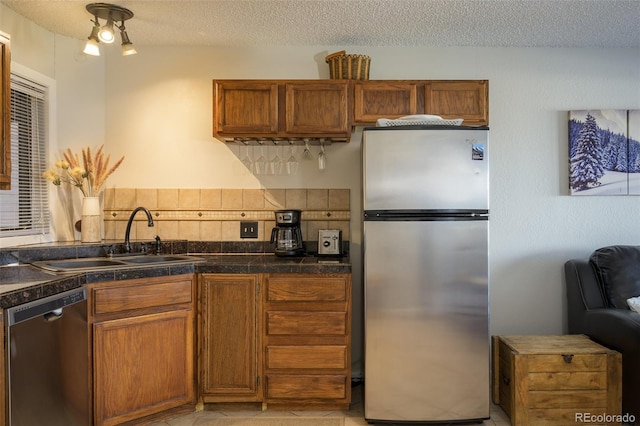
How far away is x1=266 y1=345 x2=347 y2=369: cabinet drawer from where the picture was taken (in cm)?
250

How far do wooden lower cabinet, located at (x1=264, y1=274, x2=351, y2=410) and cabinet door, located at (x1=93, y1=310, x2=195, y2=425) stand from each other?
0.50 meters

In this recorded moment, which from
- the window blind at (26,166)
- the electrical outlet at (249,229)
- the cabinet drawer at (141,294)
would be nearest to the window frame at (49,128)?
the window blind at (26,166)

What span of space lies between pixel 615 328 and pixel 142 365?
2.69 m

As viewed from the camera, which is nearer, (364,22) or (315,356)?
(315,356)

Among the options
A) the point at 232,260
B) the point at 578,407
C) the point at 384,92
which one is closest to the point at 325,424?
the point at 232,260

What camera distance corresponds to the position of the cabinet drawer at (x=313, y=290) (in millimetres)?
2506

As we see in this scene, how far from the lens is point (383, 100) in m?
2.83

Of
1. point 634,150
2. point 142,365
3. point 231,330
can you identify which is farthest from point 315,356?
point 634,150

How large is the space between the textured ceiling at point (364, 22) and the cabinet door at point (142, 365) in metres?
1.82

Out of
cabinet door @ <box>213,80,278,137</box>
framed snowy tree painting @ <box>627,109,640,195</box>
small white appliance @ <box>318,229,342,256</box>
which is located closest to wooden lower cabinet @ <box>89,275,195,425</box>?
small white appliance @ <box>318,229,342,256</box>

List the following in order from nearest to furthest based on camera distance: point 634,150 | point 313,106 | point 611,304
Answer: point 611,304 < point 313,106 < point 634,150

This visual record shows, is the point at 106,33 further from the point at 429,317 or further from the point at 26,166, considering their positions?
the point at 429,317

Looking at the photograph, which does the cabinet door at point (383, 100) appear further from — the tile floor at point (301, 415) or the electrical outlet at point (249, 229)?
the tile floor at point (301, 415)

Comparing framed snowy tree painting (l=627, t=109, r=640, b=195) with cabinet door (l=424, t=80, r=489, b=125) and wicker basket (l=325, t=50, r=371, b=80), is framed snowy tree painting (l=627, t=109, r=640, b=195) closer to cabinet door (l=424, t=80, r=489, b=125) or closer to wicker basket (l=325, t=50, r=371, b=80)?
cabinet door (l=424, t=80, r=489, b=125)
